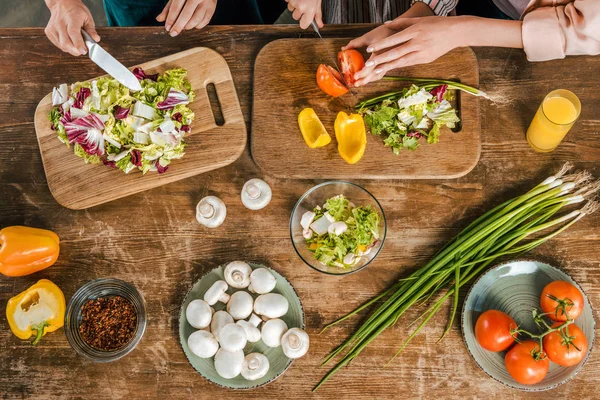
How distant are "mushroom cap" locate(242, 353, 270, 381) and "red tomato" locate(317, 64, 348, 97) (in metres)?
0.92

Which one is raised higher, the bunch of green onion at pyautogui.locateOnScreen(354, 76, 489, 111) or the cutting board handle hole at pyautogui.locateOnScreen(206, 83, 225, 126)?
the bunch of green onion at pyautogui.locateOnScreen(354, 76, 489, 111)

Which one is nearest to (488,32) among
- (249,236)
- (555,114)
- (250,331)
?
(555,114)

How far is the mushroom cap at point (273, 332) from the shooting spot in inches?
64.6


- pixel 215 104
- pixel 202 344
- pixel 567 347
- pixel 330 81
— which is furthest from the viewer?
pixel 215 104

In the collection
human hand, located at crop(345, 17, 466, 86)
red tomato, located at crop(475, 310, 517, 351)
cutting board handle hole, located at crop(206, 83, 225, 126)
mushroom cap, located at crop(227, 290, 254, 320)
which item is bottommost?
mushroom cap, located at crop(227, 290, 254, 320)

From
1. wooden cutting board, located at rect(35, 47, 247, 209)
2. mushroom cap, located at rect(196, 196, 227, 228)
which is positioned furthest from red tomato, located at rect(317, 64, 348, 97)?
mushroom cap, located at rect(196, 196, 227, 228)

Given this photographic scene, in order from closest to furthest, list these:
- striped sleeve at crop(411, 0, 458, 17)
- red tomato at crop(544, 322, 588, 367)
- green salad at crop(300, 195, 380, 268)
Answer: red tomato at crop(544, 322, 588, 367) < green salad at crop(300, 195, 380, 268) < striped sleeve at crop(411, 0, 458, 17)

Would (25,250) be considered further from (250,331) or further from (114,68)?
(250,331)

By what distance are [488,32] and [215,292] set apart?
4.21ft

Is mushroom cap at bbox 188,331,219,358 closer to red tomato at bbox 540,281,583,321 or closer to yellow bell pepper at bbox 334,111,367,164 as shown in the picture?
yellow bell pepper at bbox 334,111,367,164

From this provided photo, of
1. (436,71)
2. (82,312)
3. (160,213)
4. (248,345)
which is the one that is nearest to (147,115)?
(160,213)

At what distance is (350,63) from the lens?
1720mm

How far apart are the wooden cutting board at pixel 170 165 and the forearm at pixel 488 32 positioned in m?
0.82

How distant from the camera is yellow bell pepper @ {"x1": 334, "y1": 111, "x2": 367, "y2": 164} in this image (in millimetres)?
1720
